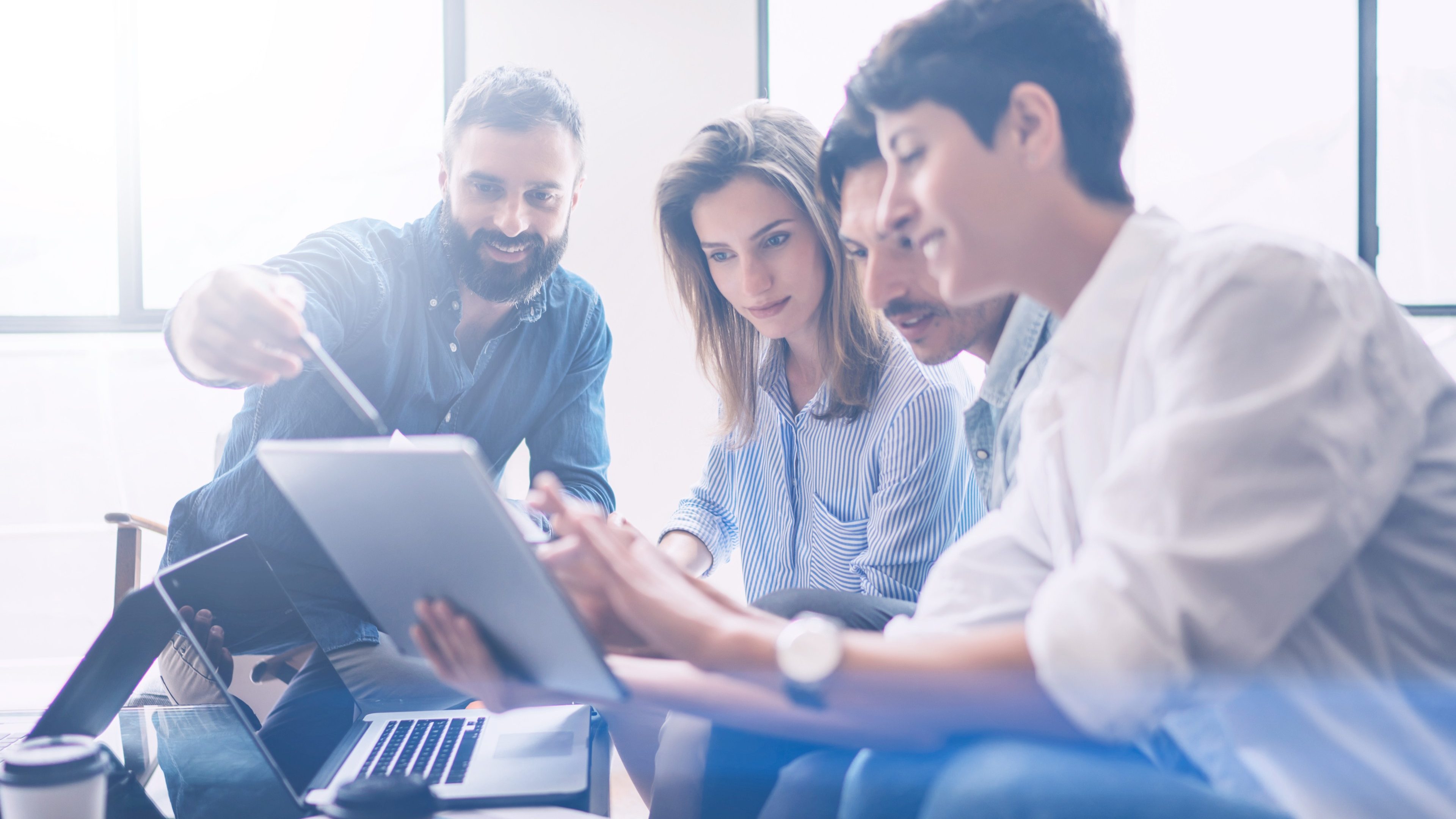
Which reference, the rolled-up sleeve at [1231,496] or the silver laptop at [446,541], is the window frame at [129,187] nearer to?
the silver laptop at [446,541]

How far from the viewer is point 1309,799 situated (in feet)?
1.98

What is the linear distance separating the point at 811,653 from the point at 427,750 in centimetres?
55

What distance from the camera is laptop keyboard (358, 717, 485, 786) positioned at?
93 cm

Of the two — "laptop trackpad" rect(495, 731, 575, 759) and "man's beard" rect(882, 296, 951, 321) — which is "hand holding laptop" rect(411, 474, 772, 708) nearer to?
"laptop trackpad" rect(495, 731, 575, 759)

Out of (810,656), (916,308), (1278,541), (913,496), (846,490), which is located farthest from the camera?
(846,490)

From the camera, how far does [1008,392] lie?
106 centimetres

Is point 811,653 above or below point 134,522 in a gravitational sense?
above

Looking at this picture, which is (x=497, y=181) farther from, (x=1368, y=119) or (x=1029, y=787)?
(x=1368, y=119)

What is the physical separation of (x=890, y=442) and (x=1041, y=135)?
0.67 meters

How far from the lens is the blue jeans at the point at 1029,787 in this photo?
58 centimetres

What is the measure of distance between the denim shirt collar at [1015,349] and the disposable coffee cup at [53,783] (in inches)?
37.0

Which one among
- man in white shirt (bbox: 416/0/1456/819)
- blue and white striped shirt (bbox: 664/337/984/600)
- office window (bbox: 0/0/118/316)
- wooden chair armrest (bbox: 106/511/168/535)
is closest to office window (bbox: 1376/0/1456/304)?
blue and white striped shirt (bbox: 664/337/984/600)

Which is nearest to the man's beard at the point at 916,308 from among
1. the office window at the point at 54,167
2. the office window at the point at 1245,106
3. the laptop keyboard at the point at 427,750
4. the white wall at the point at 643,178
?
the laptop keyboard at the point at 427,750

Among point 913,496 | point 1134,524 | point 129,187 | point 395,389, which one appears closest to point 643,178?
point 395,389
